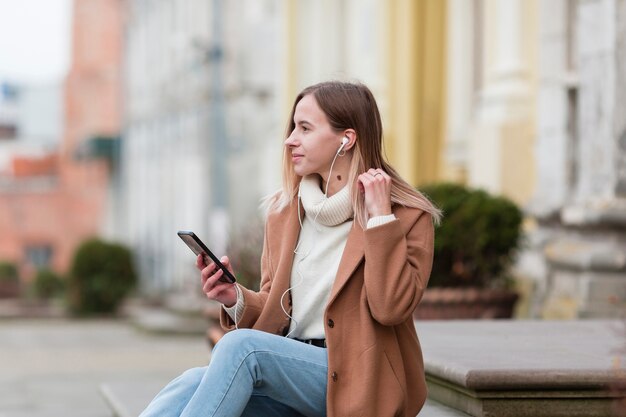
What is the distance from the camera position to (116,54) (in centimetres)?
4991

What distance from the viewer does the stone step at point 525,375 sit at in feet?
17.4

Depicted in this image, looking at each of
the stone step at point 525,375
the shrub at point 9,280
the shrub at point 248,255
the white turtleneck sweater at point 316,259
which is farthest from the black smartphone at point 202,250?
the shrub at point 9,280

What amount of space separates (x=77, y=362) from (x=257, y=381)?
11.3 metres

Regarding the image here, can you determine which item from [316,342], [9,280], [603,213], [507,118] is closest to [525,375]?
[316,342]

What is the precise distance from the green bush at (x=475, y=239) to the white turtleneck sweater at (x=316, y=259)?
6.28 m

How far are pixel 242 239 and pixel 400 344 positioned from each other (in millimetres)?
11209

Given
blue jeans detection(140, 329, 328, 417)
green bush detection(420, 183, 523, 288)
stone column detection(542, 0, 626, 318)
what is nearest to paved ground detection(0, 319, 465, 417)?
blue jeans detection(140, 329, 328, 417)

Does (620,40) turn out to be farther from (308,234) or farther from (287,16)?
(287,16)

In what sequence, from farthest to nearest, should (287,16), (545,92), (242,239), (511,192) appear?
(287,16), (242,239), (511,192), (545,92)

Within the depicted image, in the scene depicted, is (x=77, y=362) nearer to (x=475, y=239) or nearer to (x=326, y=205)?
(x=475, y=239)

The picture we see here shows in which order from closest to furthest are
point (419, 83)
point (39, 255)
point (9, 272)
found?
point (419, 83) < point (9, 272) < point (39, 255)

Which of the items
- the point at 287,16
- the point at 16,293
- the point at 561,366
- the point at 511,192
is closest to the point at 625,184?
the point at 511,192

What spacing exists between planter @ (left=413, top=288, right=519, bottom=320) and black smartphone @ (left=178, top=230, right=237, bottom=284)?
5.64 meters

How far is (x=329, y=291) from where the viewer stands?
4793 mm
